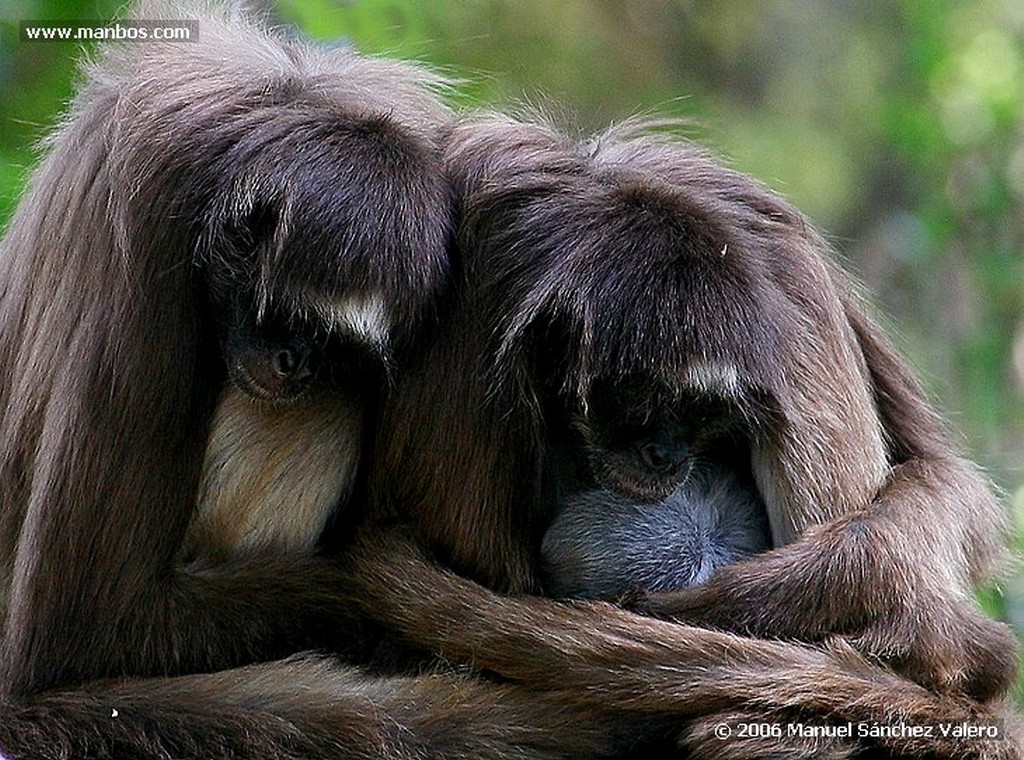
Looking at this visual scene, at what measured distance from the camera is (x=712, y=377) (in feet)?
15.9

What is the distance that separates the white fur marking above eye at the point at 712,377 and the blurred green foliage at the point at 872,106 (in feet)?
17.5

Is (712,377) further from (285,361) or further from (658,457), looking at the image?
(285,361)

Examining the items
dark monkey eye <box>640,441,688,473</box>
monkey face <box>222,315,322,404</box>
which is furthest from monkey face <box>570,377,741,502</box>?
monkey face <box>222,315,322,404</box>

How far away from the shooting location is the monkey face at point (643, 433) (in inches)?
197

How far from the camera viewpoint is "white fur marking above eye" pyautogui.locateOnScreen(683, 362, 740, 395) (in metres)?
4.83

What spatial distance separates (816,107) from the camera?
15.0m

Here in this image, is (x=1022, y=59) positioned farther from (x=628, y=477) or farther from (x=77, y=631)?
(x=77, y=631)

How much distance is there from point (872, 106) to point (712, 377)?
1030cm

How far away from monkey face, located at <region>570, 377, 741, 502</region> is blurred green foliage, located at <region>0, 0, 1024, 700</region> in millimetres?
5205

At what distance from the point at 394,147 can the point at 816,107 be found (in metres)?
10.7

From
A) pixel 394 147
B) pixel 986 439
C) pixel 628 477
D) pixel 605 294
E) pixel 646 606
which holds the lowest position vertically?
pixel 986 439

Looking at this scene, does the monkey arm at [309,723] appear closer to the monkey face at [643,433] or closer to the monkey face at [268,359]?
the monkey face at [643,433]

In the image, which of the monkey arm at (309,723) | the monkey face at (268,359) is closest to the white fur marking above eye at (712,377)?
the monkey arm at (309,723)

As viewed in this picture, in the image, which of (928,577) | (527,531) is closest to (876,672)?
(928,577)
